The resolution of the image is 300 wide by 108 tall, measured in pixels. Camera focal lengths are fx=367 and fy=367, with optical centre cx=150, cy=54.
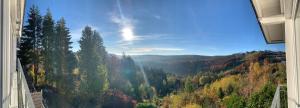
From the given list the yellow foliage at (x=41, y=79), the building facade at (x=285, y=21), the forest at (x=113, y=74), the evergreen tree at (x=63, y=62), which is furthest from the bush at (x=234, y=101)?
the yellow foliage at (x=41, y=79)

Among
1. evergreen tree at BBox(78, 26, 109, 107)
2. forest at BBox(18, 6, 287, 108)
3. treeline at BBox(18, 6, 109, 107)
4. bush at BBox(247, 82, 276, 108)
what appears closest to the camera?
bush at BBox(247, 82, 276, 108)

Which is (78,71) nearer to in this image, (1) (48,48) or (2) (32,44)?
(1) (48,48)

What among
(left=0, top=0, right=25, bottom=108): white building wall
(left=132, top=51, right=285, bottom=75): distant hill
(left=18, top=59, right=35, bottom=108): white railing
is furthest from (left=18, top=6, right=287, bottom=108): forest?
(left=0, top=0, right=25, bottom=108): white building wall

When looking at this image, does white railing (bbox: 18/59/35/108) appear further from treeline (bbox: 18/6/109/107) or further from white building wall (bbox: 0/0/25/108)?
treeline (bbox: 18/6/109/107)

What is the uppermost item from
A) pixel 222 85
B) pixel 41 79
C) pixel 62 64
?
pixel 62 64

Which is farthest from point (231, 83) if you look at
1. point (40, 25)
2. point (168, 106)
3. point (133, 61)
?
point (40, 25)

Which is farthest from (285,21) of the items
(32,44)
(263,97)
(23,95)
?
(32,44)

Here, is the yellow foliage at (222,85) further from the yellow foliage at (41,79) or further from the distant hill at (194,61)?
the yellow foliage at (41,79)

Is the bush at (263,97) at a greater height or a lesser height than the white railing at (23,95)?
lesser
